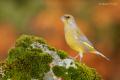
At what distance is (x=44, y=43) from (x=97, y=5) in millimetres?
8184

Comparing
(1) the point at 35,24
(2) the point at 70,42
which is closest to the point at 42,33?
(1) the point at 35,24

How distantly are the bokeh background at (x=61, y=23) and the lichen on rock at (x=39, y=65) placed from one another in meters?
7.37

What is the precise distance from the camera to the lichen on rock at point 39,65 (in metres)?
6.62

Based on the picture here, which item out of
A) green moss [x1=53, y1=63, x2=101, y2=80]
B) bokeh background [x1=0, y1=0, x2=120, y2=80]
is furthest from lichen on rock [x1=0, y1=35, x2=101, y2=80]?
bokeh background [x1=0, y1=0, x2=120, y2=80]

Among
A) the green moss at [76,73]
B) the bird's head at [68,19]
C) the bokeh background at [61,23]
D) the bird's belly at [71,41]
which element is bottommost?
the bokeh background at [61,23]

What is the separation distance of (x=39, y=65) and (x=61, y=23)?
843 centimetres

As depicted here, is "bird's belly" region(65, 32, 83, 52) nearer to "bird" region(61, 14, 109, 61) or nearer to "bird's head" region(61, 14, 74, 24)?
"bird" region(61, 14, 109, 61)

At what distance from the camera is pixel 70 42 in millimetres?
7465

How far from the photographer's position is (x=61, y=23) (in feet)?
49.5

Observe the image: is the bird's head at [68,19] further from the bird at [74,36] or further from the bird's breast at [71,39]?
the bird's breast at [71,39]

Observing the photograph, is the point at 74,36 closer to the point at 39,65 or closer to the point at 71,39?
the point at 71,39

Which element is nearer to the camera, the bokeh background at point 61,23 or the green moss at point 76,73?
the green moss at point 76,73

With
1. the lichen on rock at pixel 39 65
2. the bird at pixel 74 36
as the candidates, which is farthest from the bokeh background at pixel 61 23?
the lichen on rock at pixel 39 65

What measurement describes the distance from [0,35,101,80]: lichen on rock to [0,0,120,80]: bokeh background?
737cm
